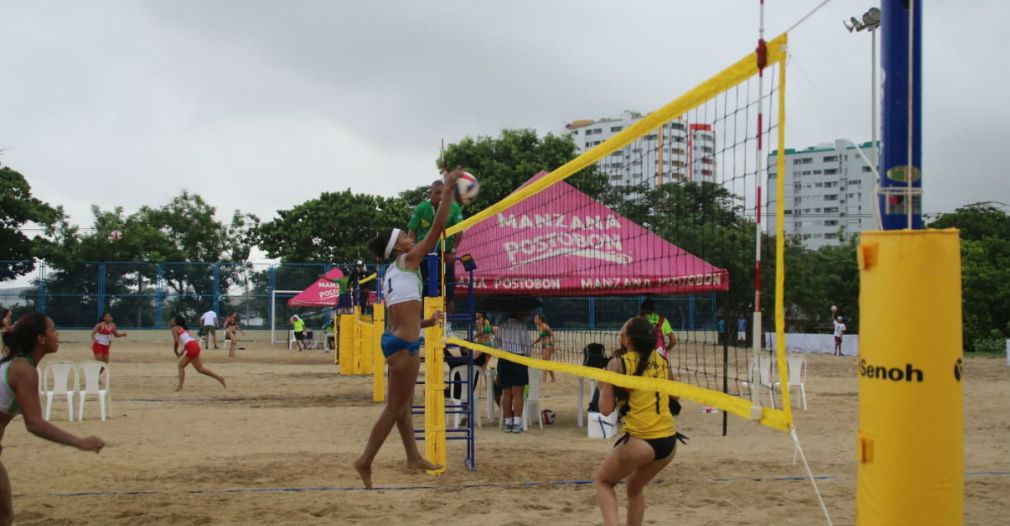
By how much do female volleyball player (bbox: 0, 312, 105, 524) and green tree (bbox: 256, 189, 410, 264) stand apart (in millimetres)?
36280

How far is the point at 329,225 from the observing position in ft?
136

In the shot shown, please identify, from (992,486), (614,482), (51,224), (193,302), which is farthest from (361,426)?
(51,224)

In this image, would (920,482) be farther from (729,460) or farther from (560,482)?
(729,460)

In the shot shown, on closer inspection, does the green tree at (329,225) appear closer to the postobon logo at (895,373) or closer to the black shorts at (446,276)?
the black shorts at (446,276)

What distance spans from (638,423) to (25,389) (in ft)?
11.7

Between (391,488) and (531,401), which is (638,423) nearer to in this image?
(391,488)

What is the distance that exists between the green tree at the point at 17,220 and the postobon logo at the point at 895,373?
3729 centimetres

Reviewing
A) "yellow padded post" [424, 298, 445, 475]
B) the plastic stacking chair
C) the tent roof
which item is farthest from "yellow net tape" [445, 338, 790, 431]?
the tent roof

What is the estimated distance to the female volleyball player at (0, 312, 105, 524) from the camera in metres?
4.58

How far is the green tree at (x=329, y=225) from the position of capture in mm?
41438

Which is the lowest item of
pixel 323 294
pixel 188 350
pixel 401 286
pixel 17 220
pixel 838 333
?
pixel 838 333

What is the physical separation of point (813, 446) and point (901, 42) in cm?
696

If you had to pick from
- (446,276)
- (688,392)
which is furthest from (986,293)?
(688,392)

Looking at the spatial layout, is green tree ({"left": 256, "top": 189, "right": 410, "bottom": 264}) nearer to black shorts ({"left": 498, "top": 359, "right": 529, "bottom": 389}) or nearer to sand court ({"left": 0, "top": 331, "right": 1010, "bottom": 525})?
sand court ({"left": 0, "top": 331, "right": 1010, "bottom": 525})
